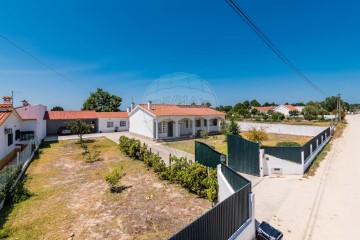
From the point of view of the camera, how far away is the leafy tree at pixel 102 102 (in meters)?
52.1

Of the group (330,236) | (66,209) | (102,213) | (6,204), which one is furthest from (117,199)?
(330,236)

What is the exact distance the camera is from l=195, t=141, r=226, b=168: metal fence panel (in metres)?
11.4

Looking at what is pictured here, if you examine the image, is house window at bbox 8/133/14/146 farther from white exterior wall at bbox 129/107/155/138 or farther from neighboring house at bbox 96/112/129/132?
neighboring house at bbox 96/112/129/132

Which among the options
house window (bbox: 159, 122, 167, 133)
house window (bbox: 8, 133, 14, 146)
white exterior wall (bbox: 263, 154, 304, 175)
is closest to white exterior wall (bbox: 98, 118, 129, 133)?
house window (bbox: 159, 122, 167, 133)

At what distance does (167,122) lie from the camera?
27.7 metres

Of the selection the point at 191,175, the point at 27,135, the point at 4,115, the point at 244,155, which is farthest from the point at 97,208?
the point at 27,135

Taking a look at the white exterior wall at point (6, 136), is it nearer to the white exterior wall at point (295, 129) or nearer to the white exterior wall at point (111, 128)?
the white exterior wall at point (111, 128)

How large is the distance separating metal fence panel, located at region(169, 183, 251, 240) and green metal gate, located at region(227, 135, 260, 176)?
6.53 m

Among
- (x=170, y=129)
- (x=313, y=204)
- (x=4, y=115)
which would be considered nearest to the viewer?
(x=313, y=204)

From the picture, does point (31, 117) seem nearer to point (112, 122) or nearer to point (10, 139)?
point (10, 139)

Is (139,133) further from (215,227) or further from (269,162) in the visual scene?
(215,227)

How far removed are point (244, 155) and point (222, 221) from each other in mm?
8551

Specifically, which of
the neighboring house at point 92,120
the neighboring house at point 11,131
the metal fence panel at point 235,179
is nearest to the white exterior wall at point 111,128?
the neighboring house at point 92,120

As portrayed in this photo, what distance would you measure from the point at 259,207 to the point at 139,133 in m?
23.2
